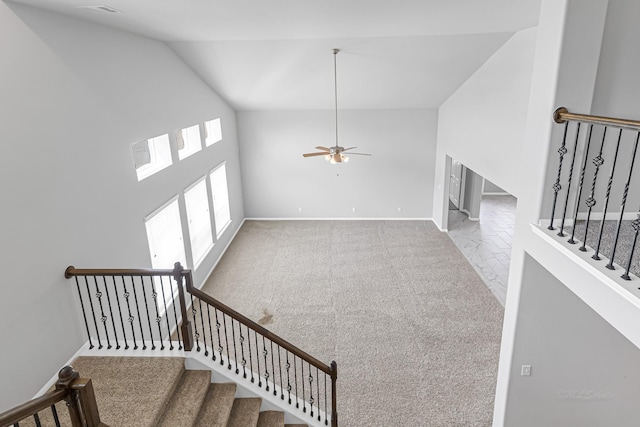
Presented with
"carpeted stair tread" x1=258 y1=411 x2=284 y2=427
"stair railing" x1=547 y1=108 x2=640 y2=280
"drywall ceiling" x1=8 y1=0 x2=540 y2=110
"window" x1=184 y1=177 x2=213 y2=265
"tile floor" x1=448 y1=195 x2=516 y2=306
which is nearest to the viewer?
"stair railing" x1=547 y1=108 x2=640 y2=280

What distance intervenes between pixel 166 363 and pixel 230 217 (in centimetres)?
670

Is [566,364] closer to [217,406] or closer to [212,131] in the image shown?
[217,406]

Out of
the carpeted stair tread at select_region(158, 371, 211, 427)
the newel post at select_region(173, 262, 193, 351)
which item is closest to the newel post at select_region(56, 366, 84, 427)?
the carpeted stair tread at select_region(158, 371, 211, 427)

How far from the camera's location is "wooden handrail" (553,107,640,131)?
2432 mm

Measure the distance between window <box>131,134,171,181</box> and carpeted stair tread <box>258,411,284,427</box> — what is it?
3664 mm

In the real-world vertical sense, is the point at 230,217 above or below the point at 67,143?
below

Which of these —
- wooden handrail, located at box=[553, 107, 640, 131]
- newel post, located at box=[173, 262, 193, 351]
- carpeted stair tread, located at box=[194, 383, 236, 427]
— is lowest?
carpeted stair tread, located at box=[194, 383, 236, 427]

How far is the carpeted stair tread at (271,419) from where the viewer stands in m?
4.52

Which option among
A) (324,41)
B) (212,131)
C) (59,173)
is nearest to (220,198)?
(212,131)

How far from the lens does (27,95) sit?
378 cm

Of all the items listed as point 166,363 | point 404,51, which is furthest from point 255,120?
point 166,363

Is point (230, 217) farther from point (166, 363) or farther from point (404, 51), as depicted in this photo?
point (166, 363)

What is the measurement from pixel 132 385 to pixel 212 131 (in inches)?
272

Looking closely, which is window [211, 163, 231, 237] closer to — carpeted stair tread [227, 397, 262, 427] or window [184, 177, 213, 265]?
window [184, 177, 213, 265]
